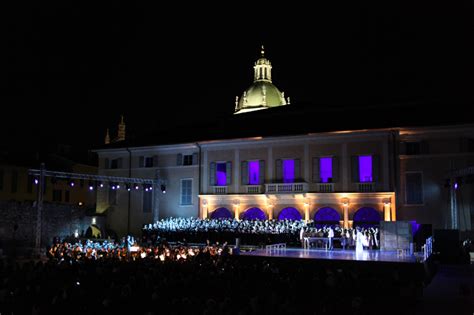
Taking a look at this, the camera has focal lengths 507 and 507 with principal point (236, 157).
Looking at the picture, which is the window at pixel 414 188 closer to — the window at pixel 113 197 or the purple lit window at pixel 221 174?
the purple lit window at pixel 221 174

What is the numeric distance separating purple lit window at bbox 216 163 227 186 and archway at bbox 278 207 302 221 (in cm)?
533

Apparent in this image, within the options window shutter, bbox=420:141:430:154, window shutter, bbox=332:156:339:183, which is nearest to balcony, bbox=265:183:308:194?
window shutter, bbox=332:156:339:183

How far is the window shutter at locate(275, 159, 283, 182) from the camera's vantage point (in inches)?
1419

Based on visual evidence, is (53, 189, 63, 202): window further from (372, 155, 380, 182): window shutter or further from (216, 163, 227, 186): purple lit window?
(372, 155, 380, 182): window shutter

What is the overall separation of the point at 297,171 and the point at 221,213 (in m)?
6.72

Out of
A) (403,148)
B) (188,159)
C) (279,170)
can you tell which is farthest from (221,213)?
(403,148)

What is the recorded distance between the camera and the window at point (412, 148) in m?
32.0

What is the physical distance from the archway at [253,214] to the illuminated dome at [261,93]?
19435 millimetres

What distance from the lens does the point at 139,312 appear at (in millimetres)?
10070

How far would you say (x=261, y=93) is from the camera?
5453 cm

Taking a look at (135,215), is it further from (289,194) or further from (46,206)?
(289,194)

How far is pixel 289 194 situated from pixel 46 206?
18.7 meters

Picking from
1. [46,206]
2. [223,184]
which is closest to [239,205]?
[223,184]

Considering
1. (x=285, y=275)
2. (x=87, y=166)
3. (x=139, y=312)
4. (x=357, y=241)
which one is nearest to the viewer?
(x=139, y=312)
